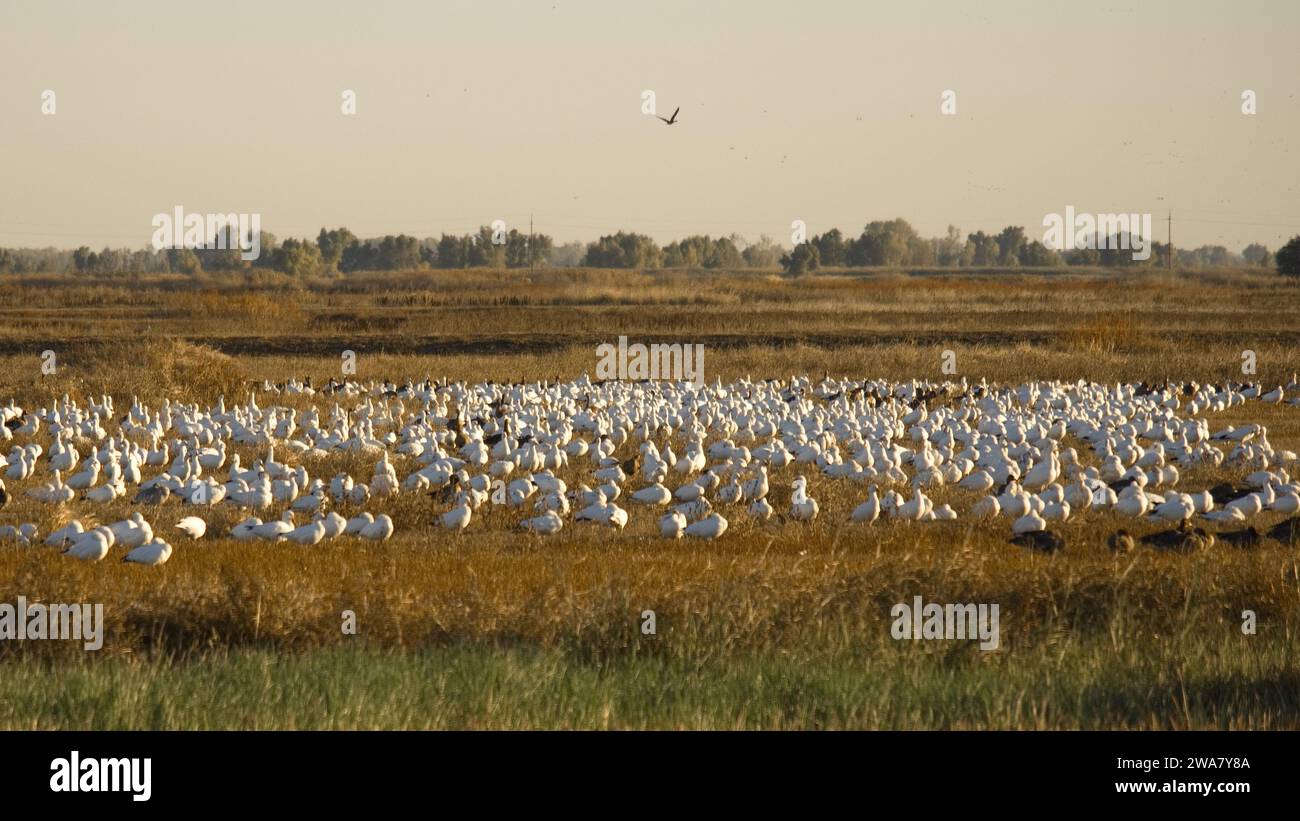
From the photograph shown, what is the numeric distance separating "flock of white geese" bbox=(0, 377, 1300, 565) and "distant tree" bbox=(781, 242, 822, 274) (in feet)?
248

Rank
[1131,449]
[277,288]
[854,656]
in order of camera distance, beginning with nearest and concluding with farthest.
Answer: [854,656] < [1131,449] < [277,288]

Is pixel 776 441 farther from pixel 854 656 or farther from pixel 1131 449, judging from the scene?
pixel 854 656

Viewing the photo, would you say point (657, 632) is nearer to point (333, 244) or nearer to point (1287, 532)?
point (1287, 532)

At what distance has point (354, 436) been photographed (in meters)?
18.6

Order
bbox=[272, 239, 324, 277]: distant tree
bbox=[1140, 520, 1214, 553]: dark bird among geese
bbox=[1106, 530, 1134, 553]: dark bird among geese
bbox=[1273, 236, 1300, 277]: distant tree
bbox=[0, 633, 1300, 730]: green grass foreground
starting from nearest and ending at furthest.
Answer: bbox=[0, 633, 1300, 730]: green grass foreground < bbox=[1140, 520, 1214, 553]: dark bird among geese < bbox=[1106, 530, 1134, 553]: dark bird among geese < bbox=[1273, 236, 1300, 277]: distant tree < bbox=[272, 239, 324, 277]: distant tree

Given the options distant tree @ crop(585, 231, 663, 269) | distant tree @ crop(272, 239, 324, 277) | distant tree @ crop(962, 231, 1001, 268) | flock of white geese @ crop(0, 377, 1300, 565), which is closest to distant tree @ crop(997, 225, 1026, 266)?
distant tree @ crop(962, 231, 1001, 268)

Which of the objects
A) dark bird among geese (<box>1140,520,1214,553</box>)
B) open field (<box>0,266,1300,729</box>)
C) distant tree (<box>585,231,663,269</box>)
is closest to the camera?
open field (<box>0,266,1300,729</box>)

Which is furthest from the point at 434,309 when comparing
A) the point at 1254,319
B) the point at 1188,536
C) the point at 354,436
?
the point at 1188,536

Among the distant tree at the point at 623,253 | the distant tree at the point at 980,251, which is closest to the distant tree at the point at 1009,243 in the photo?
the distant tree at the point at 980,251

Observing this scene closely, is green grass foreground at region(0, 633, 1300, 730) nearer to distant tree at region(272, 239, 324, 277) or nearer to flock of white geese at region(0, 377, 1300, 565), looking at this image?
flock of white geese at region(0, 377, 1300, 565)

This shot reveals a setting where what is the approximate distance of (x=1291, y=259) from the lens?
259 feet

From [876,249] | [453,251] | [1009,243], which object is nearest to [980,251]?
[1009,243]

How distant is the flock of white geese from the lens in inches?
515
